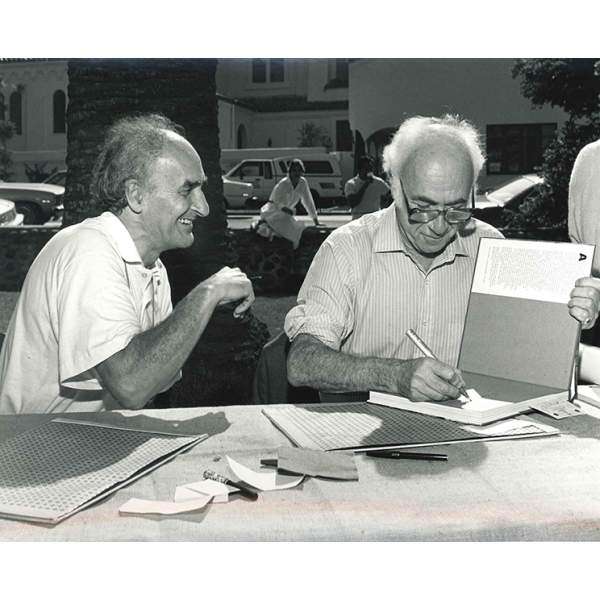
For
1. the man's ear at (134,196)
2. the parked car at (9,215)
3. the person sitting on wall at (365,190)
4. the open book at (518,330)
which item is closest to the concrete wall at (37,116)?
the parked car at (9,215)

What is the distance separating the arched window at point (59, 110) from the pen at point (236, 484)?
2.76m

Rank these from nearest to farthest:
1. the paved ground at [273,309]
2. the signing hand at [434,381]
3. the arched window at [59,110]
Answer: the signing hand at [434,381]
the arched window at [59,110]
the paved ground at [273,309]

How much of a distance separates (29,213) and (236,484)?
2627mm

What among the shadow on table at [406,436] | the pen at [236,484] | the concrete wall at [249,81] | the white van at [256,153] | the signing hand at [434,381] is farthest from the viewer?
the white van at [256,153]

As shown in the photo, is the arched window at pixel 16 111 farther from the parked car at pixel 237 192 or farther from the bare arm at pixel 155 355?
the bare arm at pixel 155 355

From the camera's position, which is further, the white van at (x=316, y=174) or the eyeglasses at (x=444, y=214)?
the white van at (x=316, y=174)

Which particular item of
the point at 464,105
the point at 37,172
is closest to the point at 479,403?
the point at 464,105

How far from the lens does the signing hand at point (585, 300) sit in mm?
2062

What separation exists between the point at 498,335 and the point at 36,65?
2.36 m

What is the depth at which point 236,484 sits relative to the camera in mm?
1570

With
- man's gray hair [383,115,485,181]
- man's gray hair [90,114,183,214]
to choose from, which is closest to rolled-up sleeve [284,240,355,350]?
man's gray hair [383,115,485,181]

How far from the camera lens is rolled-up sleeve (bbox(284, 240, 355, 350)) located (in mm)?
2549
